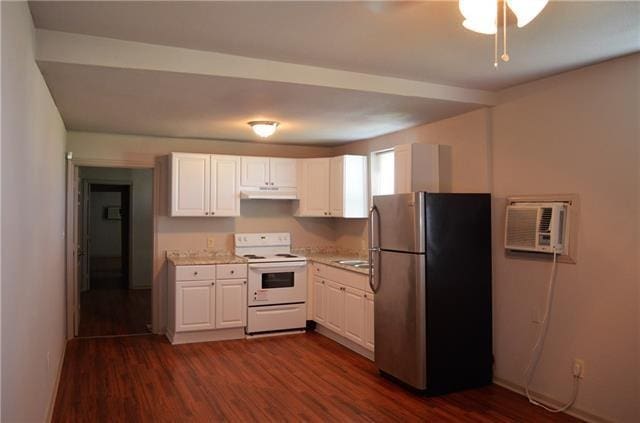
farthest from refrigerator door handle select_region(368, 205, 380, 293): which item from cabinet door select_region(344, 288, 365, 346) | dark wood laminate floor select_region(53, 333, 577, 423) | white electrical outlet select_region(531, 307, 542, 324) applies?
white electrical outlet select_region(531, 307, 542, 324)

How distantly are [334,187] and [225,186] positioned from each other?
4.21ft

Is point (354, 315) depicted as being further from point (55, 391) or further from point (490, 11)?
point (490, 11)

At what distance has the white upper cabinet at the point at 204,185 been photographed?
18.0 ft

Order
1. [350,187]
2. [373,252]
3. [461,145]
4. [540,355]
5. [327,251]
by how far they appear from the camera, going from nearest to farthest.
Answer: [540,355]
[373,252]
[461,145]
[350,187]
[327,251]

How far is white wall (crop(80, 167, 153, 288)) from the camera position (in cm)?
871

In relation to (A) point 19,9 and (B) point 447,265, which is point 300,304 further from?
(A) point 19,9

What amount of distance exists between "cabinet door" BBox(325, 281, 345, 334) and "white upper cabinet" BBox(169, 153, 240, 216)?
1.42 meters

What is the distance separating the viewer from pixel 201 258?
18.6 feet

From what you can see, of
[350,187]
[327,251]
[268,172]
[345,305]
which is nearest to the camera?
[345,305]

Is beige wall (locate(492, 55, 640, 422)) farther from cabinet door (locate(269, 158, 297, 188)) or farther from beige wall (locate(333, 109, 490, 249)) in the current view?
cabinet door (locate(269, 158, 297, 188))

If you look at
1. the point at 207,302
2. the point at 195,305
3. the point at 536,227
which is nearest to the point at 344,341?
the point at 207,302

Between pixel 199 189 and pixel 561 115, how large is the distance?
373 centimetres

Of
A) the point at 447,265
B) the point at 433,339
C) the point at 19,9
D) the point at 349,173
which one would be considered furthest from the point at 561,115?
the point at 19,9

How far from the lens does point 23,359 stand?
2.27 m
